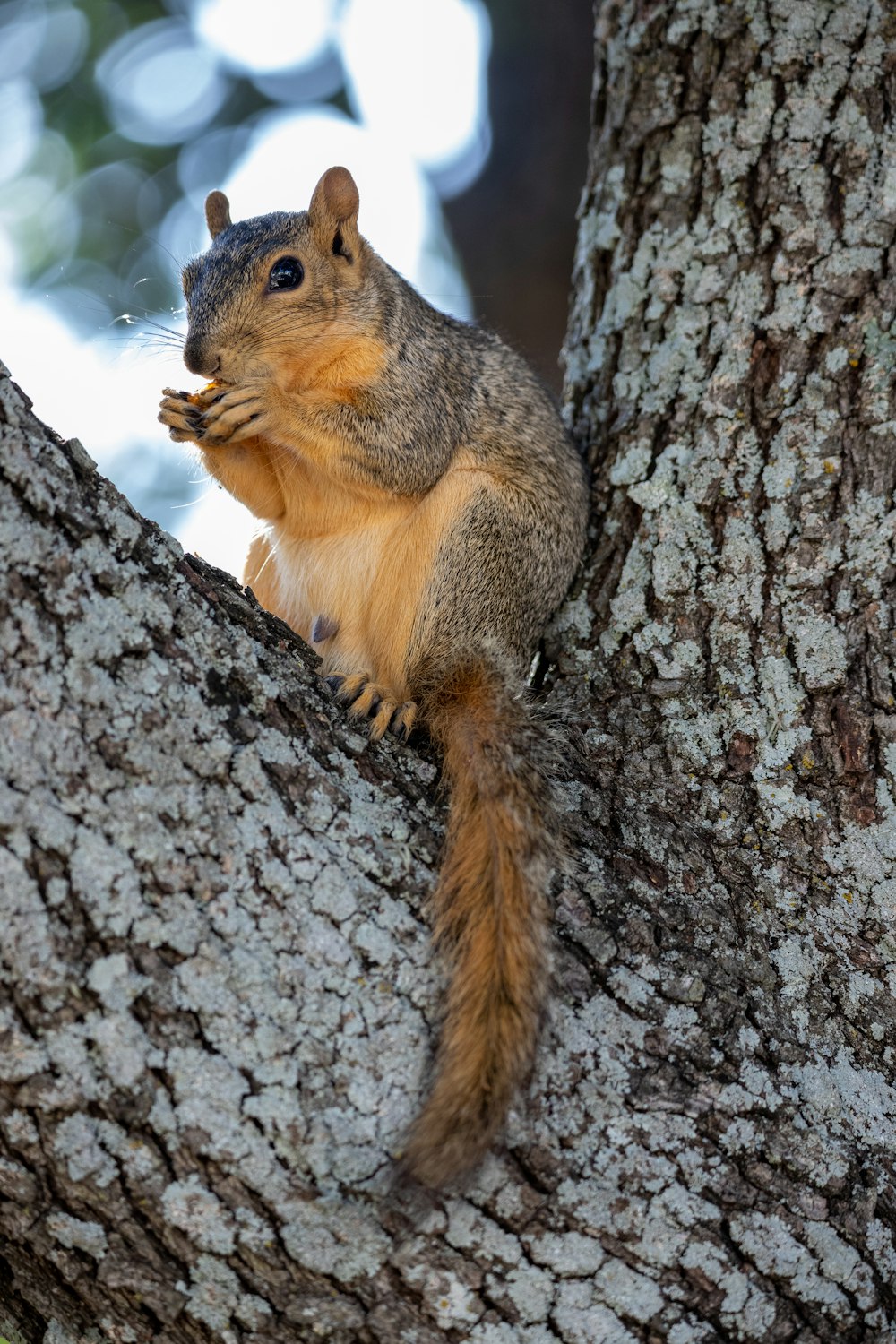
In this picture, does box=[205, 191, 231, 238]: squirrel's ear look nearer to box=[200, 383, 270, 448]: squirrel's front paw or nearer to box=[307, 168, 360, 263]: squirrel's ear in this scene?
box=[307, 168, 360, 263]: squirrel's ear

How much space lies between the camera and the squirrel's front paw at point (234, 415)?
2.41 metres

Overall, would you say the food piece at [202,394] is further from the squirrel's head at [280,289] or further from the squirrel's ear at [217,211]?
the squirrel's ear at [217,211]

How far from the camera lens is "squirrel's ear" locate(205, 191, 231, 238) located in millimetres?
3041

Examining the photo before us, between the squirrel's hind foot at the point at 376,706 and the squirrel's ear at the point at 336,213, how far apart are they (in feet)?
3.93

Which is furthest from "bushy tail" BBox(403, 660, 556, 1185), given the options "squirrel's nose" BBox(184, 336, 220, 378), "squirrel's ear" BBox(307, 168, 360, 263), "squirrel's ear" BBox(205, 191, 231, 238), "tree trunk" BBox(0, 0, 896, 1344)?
"squirrel's ear" BBox(205, 191, 231, 238)

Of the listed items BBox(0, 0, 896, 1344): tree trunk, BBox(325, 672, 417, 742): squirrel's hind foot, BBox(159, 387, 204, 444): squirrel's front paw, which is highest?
BBox(159, 387, 204, 444): squirrel's front paw

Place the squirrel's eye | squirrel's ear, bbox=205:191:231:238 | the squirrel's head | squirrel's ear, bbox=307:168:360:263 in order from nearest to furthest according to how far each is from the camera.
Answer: the squirrel's head → the squirrel's eye → squirrel's ear, bbox=307:168:360:263 → squirrel's ear, bbox=205:191:231:238

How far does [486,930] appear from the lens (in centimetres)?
158

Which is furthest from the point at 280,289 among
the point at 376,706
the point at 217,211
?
the point at 376,706

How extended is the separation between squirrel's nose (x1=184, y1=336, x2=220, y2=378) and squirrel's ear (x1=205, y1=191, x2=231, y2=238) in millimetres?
741

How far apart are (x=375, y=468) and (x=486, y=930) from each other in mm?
1266

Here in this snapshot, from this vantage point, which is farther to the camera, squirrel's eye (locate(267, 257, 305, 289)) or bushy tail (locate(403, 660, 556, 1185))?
squirrel's eye (locate(267, 257, 305, 289))

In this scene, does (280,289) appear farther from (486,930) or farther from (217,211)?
(486,930)

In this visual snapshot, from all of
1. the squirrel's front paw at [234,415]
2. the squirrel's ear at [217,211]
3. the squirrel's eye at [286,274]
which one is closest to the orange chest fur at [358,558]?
the squirrel's front paw at [234,415]
